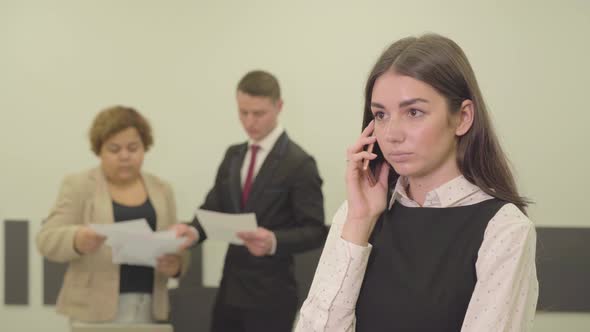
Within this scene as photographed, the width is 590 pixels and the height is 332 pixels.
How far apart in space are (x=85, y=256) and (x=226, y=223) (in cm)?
68

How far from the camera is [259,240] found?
9.26 feet

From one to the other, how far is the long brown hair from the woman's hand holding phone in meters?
0.16

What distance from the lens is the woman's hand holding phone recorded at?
55.3 inches

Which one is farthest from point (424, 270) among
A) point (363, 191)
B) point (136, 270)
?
point (136, 270)

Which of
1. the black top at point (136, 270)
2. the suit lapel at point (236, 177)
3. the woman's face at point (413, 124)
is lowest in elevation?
the black top at point (136, 270)

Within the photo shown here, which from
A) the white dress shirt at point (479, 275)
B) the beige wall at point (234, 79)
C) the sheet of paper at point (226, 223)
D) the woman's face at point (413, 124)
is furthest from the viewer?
the beige wall at point (234, 79)

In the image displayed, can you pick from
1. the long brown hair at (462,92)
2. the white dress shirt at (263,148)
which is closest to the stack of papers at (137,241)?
the white dress shirt at (263,148)

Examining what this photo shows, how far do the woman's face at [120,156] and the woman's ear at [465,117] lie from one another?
6.53ft

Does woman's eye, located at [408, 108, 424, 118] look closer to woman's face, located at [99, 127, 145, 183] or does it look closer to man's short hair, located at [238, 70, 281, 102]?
man's short hair, located at [238, 70, 281, 102]

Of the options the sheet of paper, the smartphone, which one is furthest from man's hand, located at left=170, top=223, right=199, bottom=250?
the smartphone

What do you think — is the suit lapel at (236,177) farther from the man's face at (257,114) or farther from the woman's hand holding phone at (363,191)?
the woman's hand holding phone at (363,191)

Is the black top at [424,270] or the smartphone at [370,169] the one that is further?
the smartphone at [370,169]

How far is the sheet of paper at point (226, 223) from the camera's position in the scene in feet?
9.04

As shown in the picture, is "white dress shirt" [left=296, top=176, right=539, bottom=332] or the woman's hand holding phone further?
the woman's hand holding phone
